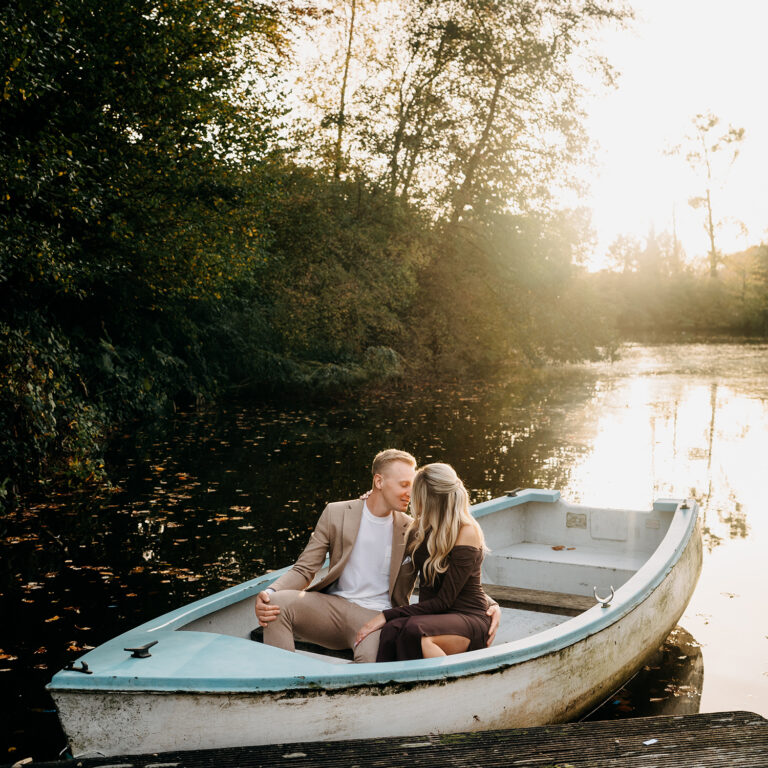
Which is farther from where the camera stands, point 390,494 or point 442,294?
point 442,294

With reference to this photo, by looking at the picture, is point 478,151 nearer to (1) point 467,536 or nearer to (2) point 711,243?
(1) point 467,536

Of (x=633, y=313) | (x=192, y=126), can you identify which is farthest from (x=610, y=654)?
(x=633, y=313)

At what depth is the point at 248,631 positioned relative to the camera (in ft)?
16.6

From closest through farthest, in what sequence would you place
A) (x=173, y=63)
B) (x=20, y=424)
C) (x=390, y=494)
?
1. (x=390, y=494)
2. (x=20, y=424)
3. (x=173, y=63)

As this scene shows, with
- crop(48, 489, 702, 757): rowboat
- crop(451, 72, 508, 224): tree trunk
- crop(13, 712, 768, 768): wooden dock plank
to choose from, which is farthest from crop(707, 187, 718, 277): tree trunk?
crop(13, 712, 768, 768): wooden dock plank

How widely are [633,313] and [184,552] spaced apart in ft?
181

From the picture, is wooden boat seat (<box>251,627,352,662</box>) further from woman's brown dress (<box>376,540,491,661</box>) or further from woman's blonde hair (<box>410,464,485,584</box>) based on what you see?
woman's blonde hair (<box>410,464,485,584</box>)

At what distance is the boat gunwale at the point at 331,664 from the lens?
144 inches

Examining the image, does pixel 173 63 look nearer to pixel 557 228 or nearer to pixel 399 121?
pixel 399 121

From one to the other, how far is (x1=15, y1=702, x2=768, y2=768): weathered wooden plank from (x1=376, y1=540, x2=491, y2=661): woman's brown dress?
0.45 metres

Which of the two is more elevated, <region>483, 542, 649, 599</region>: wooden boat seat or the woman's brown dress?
the woman's brown dress

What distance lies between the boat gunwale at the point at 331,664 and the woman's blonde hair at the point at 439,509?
0.53 metres

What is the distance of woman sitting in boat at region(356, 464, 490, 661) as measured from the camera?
4.22 meters

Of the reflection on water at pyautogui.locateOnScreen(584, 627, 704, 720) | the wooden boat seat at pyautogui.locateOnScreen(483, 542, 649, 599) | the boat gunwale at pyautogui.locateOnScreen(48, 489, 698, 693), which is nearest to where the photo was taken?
the boat gunwale at pyautogui.locateOnScreen(48, 489, 698, 693)
